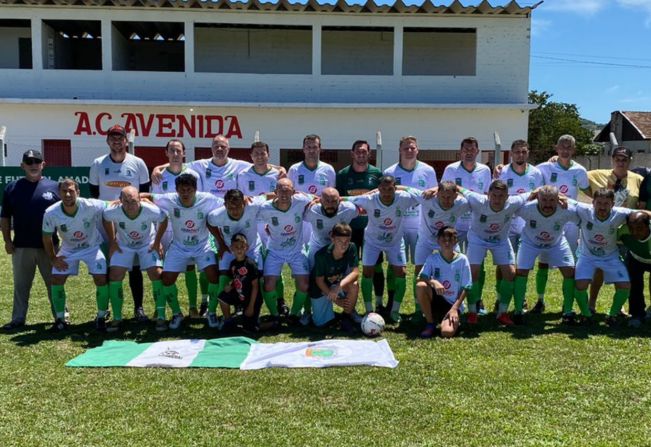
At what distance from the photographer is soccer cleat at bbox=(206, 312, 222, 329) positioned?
6.20m

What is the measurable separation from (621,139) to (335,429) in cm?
4946

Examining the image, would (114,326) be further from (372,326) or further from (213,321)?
(372,326)

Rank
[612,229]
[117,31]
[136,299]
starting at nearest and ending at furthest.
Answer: [612,229] < [136,299] < [117,31]

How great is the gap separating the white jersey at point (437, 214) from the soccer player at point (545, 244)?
0.66 metres

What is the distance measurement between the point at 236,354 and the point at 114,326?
1702 mm

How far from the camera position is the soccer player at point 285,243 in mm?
6328

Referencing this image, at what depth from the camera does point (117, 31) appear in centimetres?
1823

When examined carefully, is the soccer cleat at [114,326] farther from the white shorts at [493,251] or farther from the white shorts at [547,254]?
the white shorts at [547,254]

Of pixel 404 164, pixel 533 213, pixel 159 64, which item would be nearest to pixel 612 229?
pixel 533 213

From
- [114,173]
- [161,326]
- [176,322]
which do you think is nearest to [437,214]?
[176,322]

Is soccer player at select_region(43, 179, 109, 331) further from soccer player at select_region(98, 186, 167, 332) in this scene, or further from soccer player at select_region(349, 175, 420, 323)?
soccer player at select_region(349, 175, 420, 323)

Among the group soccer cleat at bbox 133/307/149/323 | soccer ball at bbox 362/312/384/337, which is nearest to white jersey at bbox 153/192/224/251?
soccer cleat at bbox 133/307/149/323

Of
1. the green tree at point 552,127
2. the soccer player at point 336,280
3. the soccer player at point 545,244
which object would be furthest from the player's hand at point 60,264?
the green tree at point 552,127

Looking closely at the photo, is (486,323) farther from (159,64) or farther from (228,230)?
(159,64)
